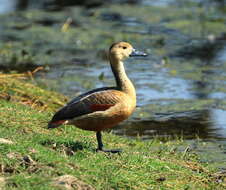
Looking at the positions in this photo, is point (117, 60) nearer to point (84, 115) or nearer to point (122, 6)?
point (84, 115)

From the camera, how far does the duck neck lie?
681 cm

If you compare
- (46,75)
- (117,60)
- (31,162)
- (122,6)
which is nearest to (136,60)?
(46,75)

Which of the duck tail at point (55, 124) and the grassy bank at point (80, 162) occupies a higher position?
the duck tail at point (55, 124)

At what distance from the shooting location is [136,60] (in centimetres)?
1355

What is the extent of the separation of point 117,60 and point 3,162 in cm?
191

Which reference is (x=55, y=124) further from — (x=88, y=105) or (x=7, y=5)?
(x=7, y=5)

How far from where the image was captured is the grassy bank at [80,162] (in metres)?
5.65

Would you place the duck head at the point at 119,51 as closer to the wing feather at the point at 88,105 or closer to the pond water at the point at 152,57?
the wing feather at the point at 88,105

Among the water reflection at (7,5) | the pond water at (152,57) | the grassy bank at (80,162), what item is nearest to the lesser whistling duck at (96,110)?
the grassy bank at (80,162)

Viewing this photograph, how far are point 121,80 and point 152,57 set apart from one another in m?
6.66

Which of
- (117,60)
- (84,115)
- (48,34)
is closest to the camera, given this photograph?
(84,115)

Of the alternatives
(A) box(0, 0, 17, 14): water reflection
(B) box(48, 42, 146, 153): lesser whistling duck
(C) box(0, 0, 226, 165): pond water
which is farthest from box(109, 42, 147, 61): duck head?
(A) box(0, 0, 17, 14): water reflection

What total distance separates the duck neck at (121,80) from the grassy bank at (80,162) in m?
0.66

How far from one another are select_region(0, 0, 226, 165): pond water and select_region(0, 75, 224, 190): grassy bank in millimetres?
1476
